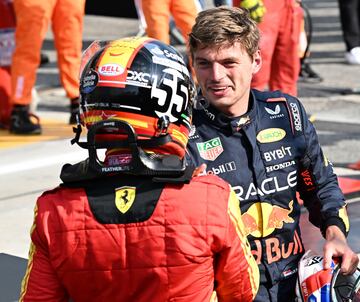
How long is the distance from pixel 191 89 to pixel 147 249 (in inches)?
17.4

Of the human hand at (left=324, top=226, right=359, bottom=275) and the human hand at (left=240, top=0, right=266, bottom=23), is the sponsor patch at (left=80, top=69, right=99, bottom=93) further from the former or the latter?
the human hand at (left=240, top=0, right=266, bottom=23)

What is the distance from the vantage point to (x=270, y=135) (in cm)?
342

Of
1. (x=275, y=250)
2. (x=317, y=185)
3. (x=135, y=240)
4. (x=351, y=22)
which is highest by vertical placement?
(x=135, y=240)

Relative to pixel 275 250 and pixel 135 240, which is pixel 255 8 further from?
pixel 135 240

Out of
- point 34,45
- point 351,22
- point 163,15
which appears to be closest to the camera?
point 34,45

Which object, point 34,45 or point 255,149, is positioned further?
point 34,45

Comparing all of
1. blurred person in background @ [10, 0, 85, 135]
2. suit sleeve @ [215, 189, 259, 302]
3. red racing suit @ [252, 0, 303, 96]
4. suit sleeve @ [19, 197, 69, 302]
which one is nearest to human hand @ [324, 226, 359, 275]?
suit sleeve @ [215, 189, 259, 302]

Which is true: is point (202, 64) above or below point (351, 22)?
above

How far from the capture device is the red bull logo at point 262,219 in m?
3.35

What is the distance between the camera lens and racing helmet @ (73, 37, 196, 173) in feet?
8.41

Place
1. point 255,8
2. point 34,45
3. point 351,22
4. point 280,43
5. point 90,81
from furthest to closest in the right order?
point 351,22, point 34,45, point 280,43, point 255,8, point 90,81

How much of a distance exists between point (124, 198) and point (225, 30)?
0.89m

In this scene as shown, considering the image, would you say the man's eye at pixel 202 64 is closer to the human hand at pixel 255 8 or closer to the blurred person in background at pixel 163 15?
the human hand at pixel 255 8

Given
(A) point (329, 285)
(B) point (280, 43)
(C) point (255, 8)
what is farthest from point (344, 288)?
(B) point (280, 43)
